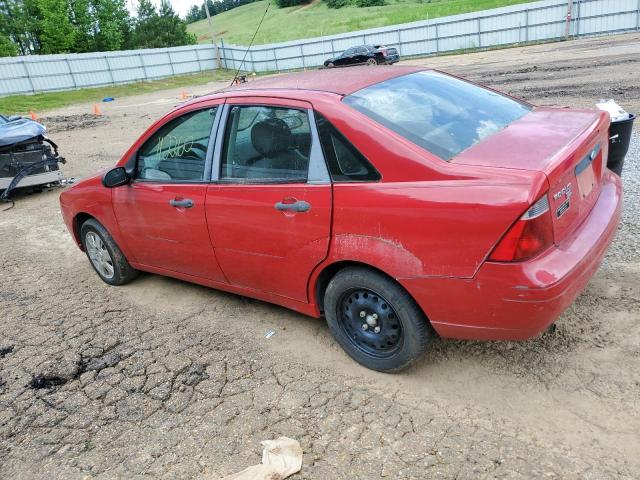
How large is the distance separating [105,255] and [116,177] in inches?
40.7

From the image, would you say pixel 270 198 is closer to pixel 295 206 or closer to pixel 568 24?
pixel 295 206

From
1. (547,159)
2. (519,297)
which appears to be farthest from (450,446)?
(547,159)

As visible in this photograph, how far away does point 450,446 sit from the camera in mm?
2559

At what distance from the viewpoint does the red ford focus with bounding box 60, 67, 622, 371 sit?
97.7 inches

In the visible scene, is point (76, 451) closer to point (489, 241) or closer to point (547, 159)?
point (489, 241)

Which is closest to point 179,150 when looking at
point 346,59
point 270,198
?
point 270,198

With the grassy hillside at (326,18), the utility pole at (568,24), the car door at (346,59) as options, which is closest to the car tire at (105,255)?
the car door at (346,59)

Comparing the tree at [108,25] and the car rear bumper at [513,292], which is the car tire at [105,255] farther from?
the tree at [108,25]

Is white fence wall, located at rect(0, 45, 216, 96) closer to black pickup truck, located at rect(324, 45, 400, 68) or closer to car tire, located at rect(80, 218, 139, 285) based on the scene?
black pickup truck, located at rect(324, 45, 400, 68)

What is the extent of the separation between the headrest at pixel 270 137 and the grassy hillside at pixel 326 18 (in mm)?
50571

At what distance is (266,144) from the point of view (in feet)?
10.9

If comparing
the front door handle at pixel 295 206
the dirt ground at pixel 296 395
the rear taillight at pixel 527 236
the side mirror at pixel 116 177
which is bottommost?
the dirt ground at pixel 296 395

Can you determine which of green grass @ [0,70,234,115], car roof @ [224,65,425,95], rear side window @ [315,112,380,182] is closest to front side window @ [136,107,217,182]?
car roof @ [224,65,425,95]

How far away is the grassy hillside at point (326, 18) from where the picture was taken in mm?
51656
